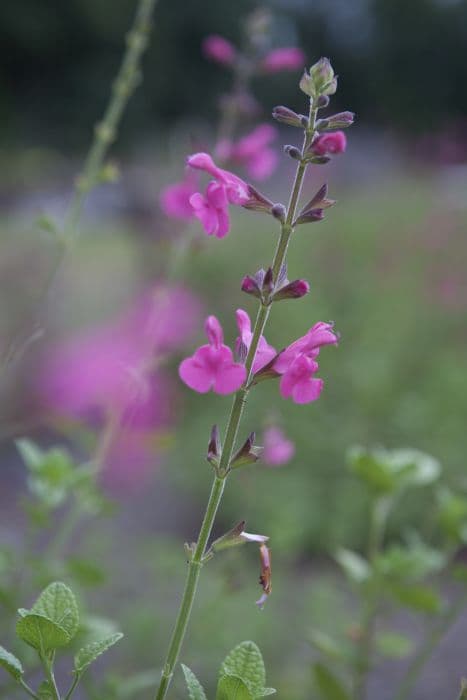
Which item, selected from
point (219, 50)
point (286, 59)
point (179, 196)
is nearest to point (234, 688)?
point (179, 196)

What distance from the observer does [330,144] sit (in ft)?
2.37

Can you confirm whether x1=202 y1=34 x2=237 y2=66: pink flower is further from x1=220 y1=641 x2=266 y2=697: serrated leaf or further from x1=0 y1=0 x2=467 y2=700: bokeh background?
x1=220 y1=641 x2=266 y2=697: serrated leaf

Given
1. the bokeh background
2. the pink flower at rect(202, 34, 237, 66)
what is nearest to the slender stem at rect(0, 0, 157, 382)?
the bokeh background

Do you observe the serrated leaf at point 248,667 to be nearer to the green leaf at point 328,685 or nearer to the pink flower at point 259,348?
the pink flower at point 259,348

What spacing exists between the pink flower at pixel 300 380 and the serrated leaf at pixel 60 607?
0.28m

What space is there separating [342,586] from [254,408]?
Answer: 1.01m

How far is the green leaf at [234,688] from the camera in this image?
0.68 m

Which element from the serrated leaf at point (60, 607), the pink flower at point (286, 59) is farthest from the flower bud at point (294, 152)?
the pink flower at point (286, 59)

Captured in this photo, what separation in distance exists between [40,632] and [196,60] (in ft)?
58.1

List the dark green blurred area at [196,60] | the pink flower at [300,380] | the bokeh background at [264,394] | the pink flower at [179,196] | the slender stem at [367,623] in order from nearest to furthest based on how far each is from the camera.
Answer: the pink flower at [300,380] < the slender stem at [367,623] < the pink flower at [179,196] < the bokeh background at [264,394] < the dark green blurred area at [196,60]

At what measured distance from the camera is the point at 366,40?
19.6m

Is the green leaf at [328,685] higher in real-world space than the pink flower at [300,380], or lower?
lower

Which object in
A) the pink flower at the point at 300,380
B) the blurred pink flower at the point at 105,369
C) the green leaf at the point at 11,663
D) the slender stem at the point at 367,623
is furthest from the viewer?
the blurred pink flower at the point at 105,369

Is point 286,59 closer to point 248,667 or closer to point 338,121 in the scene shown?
point 338,121
